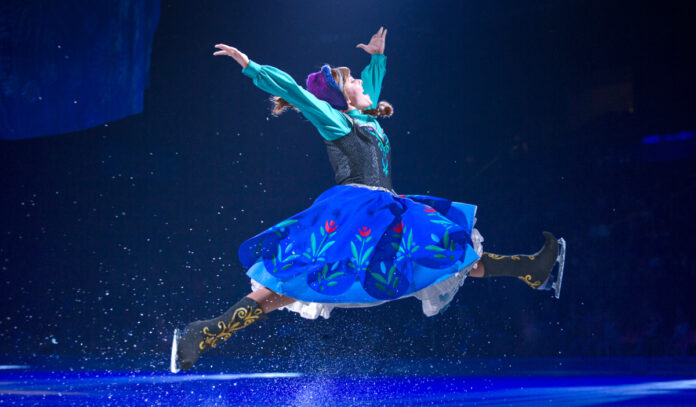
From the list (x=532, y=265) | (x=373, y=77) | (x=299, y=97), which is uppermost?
(x=373, y=77)

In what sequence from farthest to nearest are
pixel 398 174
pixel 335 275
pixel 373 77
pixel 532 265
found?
pixel 398 174 → pixel 373 77 → pixel 532 265 → pixel 335 275

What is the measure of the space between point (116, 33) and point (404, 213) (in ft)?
9.42

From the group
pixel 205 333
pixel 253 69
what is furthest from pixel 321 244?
pixel 253 69

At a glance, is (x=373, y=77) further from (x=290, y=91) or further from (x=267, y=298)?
(x=267, y=298)

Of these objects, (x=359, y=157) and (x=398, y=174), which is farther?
(x=398, y=174)

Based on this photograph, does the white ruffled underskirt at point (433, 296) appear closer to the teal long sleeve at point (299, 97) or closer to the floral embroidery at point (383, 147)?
the floral embroidery at point (383, 147)

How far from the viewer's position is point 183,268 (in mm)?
4195

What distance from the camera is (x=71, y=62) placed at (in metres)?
3.81

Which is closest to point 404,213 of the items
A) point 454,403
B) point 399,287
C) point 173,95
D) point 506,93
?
point 399,287

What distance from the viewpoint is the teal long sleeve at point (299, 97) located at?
185 centimetres

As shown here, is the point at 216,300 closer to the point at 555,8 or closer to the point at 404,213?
the point at 404,213

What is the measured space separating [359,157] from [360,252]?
41cm

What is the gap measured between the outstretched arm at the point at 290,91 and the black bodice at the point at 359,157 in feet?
0.15

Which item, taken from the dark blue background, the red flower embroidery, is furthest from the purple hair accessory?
the dark blue background
